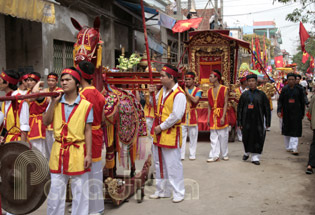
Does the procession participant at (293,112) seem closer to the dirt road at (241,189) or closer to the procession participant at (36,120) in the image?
the dirt road at (241,189)

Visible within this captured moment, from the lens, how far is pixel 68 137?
12.9 feet

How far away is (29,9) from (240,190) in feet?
20.9

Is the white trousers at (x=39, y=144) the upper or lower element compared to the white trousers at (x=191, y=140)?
upper

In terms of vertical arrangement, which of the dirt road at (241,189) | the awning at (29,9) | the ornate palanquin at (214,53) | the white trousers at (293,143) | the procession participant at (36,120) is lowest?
the dirt road at (241,189)

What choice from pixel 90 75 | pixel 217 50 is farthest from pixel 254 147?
pixel 217 50

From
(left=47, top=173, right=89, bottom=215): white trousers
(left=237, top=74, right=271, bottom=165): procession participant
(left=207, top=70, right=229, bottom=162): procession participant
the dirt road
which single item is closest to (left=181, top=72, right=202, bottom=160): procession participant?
the dirt road

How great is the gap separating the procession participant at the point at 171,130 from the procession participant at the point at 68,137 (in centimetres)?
164

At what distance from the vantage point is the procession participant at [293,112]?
354 inches

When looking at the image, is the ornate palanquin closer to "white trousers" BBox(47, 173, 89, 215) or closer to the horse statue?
the horse statue

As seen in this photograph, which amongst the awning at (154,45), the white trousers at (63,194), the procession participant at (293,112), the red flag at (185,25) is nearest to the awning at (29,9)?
the white trousers at (63,194)

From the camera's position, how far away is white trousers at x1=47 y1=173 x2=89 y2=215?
3969 mm

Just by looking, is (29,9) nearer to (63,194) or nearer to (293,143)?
(63,194)

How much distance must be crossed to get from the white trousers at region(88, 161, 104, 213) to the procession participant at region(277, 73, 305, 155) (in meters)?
5.92

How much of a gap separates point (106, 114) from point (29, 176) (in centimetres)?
184
